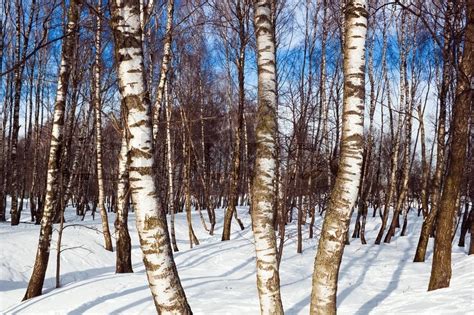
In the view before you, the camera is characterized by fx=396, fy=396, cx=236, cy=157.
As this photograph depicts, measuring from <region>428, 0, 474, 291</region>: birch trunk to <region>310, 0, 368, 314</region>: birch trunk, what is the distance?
3.58 metres

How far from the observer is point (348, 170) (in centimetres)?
405

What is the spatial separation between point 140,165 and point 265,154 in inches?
59.1

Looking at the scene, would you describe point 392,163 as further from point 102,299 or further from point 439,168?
point 102,299

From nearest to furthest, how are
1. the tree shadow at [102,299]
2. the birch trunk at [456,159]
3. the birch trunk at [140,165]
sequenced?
the birch trunk at [140,165], the tree shadow at [102,299], the birch trunk at [456,159]

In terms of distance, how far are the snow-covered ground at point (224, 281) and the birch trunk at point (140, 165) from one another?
9.85 ft

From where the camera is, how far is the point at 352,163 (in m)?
4.04

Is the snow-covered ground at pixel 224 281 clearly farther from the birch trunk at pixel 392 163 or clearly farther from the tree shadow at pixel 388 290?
A: the birch trunk at pixel 392 163

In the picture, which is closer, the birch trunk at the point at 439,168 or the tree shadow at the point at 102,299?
the tree shadow at the point at 102,299

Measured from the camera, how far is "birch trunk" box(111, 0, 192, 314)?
10.4ft

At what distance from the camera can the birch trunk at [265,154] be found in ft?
13.6

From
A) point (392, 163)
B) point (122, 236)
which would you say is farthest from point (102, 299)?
point (392, 163)

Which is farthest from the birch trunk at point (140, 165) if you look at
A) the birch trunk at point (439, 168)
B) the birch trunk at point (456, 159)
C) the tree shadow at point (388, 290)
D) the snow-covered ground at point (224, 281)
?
the birch trunk at point (439, 168)

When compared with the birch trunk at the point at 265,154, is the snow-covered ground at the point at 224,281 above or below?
below

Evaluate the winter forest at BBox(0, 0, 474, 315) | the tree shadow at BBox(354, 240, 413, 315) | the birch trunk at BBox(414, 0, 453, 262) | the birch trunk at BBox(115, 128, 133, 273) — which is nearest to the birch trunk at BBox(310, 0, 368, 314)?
the winter forest at BBox(0, 0, 474, 315)
